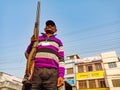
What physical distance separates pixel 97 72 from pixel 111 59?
139 inches

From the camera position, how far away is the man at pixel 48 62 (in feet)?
7.63

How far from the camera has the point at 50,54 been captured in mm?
→ 2619

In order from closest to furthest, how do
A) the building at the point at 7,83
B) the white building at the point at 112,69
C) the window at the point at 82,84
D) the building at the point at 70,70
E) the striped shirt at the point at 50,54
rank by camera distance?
the striped shirt at the point at 50,54
the building at the point at 7,83
the white building at the point at 112,69
the window at the point at 82,84
the building at the point at 70,70

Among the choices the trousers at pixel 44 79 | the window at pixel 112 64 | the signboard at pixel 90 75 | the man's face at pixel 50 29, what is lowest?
the trousers at pixel 44 79

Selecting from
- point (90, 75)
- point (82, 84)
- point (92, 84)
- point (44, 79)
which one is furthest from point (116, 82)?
point (44, 79)

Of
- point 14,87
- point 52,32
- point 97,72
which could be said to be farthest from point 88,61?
point 52,32

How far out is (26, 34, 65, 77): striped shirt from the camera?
8.29 feet

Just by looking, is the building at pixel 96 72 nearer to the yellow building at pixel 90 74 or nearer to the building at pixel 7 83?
the yellow building at pixel 90 74

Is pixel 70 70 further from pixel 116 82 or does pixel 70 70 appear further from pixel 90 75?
pixel 116 82

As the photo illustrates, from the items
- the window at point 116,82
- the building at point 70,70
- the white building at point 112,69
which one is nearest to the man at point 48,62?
the white building at point 112,69

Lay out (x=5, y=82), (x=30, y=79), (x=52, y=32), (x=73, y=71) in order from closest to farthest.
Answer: (x=30, y=79), (x=52, y=32), (x=5, y=82), (x=73, y=71)

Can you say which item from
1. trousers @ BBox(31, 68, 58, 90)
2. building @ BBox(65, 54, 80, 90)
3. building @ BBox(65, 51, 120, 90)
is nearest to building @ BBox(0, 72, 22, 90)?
building @ BBox(65, 51, 120, 90)

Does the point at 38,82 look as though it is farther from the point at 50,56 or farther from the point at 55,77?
the point at 50,56

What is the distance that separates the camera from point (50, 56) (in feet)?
8.50
